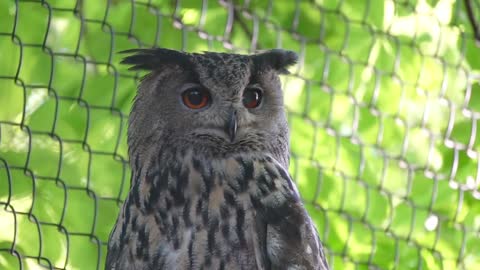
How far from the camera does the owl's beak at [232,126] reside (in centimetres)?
197

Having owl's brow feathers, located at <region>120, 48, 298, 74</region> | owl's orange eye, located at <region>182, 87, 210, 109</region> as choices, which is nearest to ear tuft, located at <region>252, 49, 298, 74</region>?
Result: owl's brow feathers, located at <region>120, 48, 298, 74</region>

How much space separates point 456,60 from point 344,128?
492 millimetres

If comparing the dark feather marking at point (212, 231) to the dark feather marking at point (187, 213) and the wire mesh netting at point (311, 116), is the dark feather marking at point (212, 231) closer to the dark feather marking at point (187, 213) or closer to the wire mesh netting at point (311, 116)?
the dark feather marking at point (187, 213)

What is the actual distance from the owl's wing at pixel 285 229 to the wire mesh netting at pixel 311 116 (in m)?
0.55

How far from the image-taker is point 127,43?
2.46 m

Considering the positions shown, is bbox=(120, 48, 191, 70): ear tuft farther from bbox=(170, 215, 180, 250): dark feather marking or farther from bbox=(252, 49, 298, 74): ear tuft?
bbox=(170, 215, 180, 250): dark feather marking

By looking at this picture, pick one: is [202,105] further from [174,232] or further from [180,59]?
[174,232]

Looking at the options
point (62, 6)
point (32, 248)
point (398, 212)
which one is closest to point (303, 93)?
point (398, 212)

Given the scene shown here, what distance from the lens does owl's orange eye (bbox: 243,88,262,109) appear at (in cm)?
205

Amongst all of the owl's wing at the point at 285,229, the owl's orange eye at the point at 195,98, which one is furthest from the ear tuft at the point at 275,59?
the owl's wing at the point at 285,229

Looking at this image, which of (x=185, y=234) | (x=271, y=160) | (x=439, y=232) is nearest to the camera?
(x=185, y=234)

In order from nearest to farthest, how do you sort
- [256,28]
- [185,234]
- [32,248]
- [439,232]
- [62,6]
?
[185,234] < [32,248] < [62,6] < [256,28] < [439,232]

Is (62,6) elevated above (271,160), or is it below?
above

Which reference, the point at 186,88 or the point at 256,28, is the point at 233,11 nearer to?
the point at 256,28
